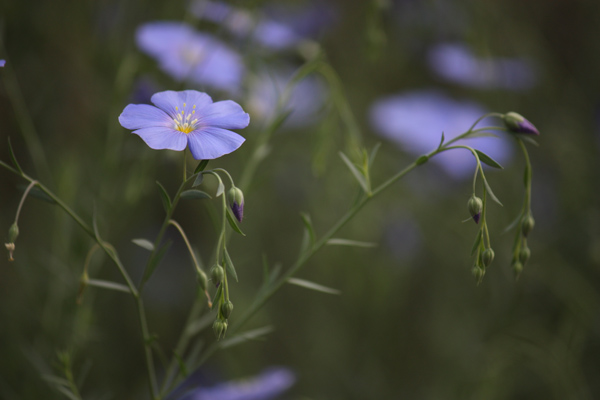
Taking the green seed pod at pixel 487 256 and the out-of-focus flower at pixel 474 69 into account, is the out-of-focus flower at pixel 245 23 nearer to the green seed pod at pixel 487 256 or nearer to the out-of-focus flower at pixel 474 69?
the out-of-focus flower at pixel 474 69

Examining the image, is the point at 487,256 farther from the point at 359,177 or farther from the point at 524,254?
the point at 359,177

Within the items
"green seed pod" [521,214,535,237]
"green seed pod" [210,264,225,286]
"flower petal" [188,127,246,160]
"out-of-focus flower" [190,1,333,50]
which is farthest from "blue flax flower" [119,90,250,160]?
"out-of-focus flower" [190,1,333,50]

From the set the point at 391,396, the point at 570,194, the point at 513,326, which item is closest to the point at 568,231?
the point at 570,194

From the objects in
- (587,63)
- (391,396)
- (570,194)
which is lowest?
(391,396)

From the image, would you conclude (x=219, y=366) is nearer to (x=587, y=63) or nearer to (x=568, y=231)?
(x=568, y=231)

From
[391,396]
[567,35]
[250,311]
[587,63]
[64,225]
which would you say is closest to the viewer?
[250,311]

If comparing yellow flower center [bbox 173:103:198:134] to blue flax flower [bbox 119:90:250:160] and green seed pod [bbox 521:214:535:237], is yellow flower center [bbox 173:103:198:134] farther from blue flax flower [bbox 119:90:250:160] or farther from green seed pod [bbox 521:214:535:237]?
green seed pod [bbox 521:214:535:237]

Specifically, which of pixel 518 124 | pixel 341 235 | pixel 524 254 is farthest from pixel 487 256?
pixel 341 235
